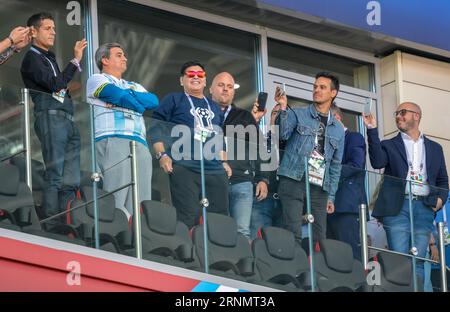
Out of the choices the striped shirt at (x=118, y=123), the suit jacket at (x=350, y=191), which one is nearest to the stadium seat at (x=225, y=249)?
the striped shirt at (x=118, y=123)

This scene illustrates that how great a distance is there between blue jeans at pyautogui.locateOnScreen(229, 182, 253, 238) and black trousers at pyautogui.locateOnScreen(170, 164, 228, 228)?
81mm

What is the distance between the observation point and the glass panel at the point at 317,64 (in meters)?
17.5

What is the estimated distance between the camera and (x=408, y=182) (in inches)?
546

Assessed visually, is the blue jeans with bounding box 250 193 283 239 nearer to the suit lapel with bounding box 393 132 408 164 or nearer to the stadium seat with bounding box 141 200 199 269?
the stadium seat with bounding box 141 200 199 269

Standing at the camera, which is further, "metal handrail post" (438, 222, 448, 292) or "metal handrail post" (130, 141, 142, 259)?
"metal handrail post" (438, 222, 448, 292)

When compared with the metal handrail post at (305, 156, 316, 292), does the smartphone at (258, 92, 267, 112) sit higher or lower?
higher

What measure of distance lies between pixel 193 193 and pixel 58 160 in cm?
123

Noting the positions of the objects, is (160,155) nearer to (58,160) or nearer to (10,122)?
(58,160)

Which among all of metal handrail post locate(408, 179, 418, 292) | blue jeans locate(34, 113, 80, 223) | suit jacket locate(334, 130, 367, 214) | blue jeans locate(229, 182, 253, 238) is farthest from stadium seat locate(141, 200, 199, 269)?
metal handrail post locate(408, 179, 418, 292)

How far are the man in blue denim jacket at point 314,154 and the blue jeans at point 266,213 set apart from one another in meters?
0.06

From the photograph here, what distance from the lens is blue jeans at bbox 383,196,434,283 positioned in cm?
1356

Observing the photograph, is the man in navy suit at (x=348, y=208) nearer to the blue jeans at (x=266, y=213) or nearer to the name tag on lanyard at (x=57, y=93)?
the blue jeans at (x=266, y=213)

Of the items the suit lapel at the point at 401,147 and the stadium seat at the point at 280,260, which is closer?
the stadium seat at the point at 280,260

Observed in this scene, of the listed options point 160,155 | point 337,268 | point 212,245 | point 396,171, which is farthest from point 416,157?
point 160,155
